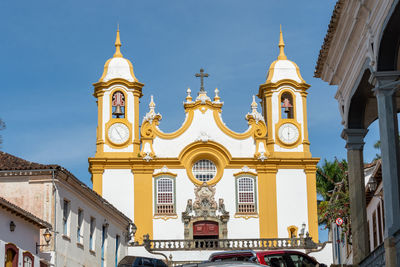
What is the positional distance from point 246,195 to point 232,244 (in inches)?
180

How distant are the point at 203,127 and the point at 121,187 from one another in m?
6.80

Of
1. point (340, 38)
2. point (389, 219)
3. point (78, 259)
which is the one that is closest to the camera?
point (389, 219)

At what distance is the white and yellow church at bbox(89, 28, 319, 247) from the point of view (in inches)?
2158

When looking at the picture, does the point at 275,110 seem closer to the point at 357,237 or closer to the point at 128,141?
the point at 128,141

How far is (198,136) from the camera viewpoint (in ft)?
186

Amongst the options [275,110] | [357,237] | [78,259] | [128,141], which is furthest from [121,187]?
[357,237]

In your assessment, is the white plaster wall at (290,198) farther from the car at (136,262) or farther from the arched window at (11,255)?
the arched window at (11,255)

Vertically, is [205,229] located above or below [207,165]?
below

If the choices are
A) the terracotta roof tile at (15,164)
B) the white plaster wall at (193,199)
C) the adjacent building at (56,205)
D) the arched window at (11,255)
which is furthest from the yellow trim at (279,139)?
the arched window at (11,255)

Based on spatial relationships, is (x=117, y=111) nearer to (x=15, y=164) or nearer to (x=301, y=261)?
(x=15, y=164)

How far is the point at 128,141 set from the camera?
186 ft

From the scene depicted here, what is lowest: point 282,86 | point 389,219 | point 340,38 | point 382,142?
point 389,219

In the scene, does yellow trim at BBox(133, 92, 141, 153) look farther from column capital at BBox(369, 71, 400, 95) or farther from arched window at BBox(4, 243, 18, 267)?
column capital at BBox(369, 71, 400, 95)

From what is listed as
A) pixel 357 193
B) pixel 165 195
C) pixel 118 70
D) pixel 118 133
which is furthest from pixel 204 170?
pixel 357 193
